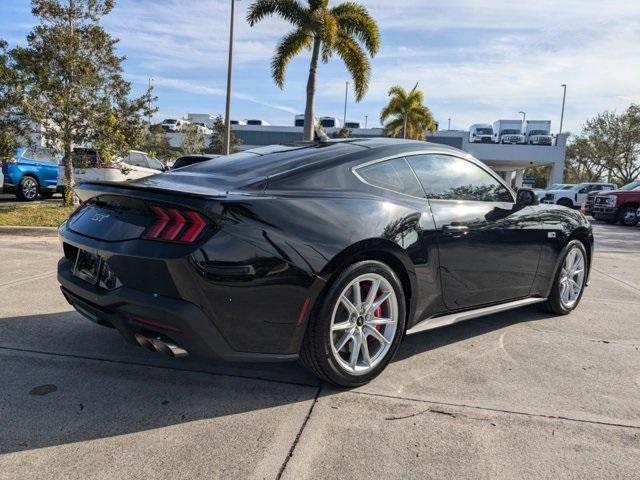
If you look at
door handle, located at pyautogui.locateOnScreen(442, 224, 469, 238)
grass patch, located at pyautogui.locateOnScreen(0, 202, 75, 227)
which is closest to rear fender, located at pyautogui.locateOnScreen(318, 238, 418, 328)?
door handle, located at pyautogui.locateOnScreen(442, 224, 469, 238)

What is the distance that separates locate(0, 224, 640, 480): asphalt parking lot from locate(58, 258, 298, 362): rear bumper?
0.36 meters

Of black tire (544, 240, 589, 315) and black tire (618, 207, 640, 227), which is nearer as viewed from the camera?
black tire (544, 240, 589, 315)

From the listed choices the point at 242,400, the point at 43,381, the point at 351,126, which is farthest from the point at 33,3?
the point at 351,126

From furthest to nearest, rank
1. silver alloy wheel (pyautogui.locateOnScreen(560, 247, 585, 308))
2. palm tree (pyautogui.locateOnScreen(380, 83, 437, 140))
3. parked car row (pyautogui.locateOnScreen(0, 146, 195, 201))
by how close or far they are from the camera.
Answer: palm tree (pyautogui.locateOnScreen(380, 83, 437, 140)) → parked car row (pyautogui.locateOnScreen(0, 146, 195, 201)) → silver alloy wheel (pyautogui.locateOnScreen(560, 247, 585, 308))

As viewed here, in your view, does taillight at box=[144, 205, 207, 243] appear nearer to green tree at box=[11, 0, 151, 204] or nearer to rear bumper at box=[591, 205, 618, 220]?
Answer: green tree at box=[11, 0, 151, 204]

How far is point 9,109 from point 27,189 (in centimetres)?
555

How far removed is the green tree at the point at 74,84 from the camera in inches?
401

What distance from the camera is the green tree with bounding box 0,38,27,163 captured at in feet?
32.5

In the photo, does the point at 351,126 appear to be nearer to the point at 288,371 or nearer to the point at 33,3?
the point at 33,3

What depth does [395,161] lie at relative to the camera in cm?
359

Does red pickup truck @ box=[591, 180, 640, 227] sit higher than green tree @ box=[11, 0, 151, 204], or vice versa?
green tree @ box=[11, 0, 151, 204]

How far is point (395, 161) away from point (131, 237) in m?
1.75

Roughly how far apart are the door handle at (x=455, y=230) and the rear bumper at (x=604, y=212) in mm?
17795

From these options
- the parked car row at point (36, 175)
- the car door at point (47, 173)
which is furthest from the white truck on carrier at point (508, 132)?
the car door at point (47, 173)
